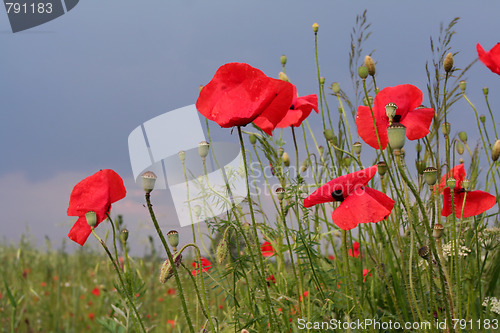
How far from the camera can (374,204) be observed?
1.32 metres

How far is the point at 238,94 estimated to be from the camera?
1.22 metres

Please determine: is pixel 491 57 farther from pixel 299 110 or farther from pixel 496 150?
pixel 299 110

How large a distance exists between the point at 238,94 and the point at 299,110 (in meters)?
0.71

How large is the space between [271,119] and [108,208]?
1.65 feet

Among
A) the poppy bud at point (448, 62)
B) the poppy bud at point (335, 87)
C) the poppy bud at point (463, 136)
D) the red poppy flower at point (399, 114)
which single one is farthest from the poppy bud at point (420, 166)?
the poppy bud at point (463, 136)

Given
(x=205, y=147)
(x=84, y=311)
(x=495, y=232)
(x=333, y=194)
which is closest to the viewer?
(x=333, y=194)

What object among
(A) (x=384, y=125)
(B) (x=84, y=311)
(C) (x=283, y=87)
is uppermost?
(C) (x=283, y=87)

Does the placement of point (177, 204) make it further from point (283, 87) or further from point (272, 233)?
point (283, 87)

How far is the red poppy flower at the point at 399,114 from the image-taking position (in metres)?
1.59

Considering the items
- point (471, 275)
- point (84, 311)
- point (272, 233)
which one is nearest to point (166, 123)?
point (272, 233)

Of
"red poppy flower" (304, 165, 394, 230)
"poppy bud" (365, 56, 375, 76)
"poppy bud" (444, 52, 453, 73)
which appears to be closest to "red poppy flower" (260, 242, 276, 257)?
"red poppy flower" (304, 165, 394, 230)

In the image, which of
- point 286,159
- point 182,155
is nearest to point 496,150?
point 286,159

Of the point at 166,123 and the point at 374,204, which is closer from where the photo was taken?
the point at 374,204

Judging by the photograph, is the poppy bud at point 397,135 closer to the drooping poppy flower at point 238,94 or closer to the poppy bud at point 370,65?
the drooping poppy flower at point 238,94
